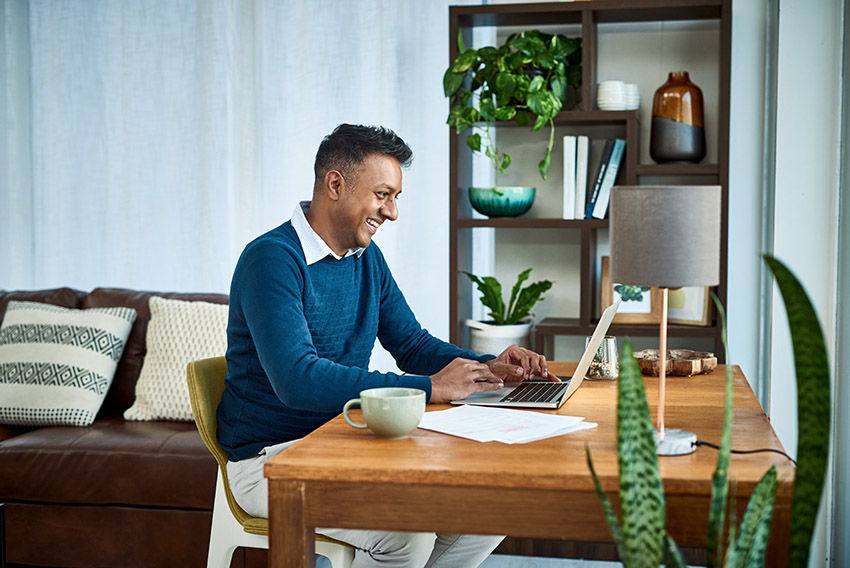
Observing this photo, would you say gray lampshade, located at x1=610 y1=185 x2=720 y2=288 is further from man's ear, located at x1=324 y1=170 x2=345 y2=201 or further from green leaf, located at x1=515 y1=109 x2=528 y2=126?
green leaf, located at x1=515 y1=109 x2=528 y2=126

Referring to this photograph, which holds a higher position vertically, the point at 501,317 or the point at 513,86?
the point at 513,86

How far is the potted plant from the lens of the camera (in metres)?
3.07

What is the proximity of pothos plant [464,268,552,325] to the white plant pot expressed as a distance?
0.13 feet

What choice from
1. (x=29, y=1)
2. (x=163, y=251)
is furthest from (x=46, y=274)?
(x=29, y=1)

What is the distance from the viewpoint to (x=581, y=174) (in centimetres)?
305

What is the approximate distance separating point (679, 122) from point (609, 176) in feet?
0.97

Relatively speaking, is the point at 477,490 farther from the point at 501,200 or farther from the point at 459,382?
the point at 501,200

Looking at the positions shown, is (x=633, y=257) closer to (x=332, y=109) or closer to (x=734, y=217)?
(x=734, y=217)

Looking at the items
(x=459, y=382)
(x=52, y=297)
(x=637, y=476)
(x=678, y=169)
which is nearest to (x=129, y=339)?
(x=52, y=297)

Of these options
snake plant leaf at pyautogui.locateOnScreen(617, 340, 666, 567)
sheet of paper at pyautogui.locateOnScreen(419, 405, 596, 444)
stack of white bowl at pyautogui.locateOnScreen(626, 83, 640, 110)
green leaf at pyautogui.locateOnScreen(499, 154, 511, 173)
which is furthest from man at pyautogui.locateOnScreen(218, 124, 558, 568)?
stack of white bowl at pyautogui.locateOnScreen(626, 83, 640, 110)

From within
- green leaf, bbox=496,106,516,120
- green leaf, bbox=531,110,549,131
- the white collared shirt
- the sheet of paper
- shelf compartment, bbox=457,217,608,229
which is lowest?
the sheet of paper

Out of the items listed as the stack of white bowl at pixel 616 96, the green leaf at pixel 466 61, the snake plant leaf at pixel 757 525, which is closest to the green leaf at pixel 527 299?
the stack of white bowl at pixel 616 96

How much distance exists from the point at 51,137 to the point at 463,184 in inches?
72.9

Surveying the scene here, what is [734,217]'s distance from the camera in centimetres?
312
